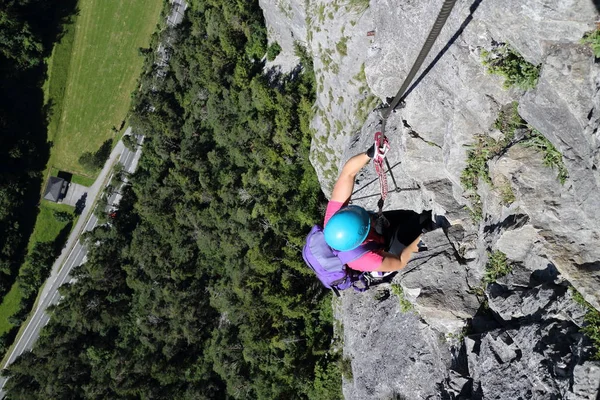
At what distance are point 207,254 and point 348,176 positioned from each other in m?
21.9

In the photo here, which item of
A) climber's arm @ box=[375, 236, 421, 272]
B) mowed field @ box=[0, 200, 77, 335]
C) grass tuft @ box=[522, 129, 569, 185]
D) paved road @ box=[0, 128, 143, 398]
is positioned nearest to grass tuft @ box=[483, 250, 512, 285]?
climber's arm @ box=[375, 236, 421, 272]

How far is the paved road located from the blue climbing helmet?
34.4 m

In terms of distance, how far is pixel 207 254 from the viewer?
29.4m

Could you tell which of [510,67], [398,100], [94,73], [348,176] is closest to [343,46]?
[348,176]

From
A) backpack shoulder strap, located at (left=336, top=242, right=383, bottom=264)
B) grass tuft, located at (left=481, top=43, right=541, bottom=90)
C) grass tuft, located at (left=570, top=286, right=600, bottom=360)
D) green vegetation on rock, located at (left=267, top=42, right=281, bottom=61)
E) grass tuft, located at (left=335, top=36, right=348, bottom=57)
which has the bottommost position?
grass tuft, located at (left=570, top=286, right=600, bottom=360)

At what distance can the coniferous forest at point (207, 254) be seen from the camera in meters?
21.2

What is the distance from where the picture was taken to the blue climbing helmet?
8.08 meters

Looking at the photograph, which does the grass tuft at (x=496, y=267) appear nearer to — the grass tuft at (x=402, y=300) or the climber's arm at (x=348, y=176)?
the grass tuft at (x=402, y=300)

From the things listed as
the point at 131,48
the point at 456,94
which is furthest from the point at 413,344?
the point at 131,48

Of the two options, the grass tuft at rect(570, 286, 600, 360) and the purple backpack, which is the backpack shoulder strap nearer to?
the purple backpack

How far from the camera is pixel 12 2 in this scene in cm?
4266

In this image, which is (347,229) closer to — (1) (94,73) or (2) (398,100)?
(2) (398,100)

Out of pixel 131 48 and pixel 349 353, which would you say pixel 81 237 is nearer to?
pixel 131 48

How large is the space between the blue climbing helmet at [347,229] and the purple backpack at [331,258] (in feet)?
1.25
